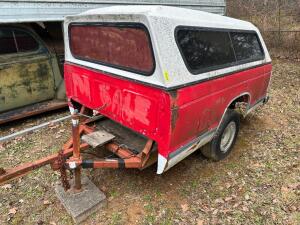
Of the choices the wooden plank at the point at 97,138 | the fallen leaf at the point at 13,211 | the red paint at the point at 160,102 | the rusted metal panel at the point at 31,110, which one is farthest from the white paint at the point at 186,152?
the rusted metal panel at the point at 31,110

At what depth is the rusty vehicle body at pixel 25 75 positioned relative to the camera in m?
4.95

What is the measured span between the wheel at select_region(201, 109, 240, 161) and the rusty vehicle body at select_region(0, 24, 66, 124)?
3.35 metres

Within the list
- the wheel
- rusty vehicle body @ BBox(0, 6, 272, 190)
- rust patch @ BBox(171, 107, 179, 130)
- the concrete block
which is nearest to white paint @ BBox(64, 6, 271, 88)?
rusty vehicle body @ BBox(0, 6, 272, 190)

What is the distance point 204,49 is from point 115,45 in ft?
3.40

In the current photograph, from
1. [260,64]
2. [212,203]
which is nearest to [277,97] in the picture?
[260,64]

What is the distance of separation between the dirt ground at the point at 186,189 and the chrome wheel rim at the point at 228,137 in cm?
19

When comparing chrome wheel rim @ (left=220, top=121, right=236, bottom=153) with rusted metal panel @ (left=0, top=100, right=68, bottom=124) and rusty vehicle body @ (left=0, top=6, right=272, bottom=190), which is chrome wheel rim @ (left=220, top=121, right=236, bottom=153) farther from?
rusted metal panel @ (left=0, top=100, right=68, bottom=124)

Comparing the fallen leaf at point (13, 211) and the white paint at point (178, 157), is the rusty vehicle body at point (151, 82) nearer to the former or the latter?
the white paint at point (178, 157)

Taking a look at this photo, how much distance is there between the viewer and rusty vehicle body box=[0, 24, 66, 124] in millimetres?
4945

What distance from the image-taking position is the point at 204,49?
3.14m

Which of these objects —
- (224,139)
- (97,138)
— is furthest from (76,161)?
(224,139)

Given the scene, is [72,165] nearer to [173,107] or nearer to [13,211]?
[13,211]

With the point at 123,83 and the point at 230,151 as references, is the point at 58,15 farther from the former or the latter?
the point at 230,151

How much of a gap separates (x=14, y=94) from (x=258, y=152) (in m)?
4.52
